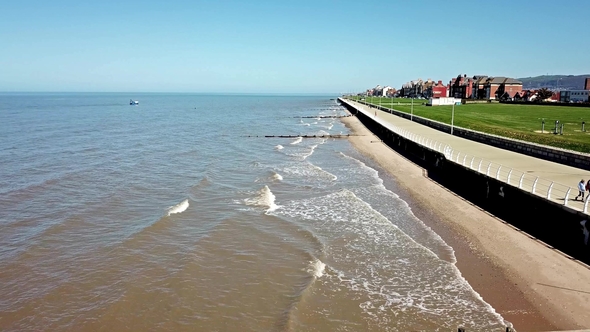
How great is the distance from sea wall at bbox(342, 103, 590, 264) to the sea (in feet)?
10.5

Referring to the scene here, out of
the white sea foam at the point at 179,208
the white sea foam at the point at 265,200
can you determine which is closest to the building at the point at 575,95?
the white sea foam at the point at 265,200

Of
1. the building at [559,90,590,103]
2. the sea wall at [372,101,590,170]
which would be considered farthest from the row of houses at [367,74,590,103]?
the sea wall at [372,101,590,170]

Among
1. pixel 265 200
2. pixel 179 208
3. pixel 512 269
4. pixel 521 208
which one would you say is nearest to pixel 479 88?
pixel 521 208

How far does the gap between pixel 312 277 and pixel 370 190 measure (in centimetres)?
1105

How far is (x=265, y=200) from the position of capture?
20.2m

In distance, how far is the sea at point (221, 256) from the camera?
1005 centimetres

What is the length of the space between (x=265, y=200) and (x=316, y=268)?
788 cm

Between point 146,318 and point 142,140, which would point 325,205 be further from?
point 142,140

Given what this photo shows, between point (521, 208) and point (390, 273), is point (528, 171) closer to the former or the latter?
point (521, 208)

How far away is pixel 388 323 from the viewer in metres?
9.72

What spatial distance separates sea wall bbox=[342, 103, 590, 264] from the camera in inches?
537

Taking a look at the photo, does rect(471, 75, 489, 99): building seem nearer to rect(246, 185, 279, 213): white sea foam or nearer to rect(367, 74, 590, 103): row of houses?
rect(367, 74, 590, 103): row of houses

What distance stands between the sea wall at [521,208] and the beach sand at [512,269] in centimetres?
50

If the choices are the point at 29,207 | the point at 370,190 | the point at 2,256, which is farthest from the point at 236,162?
the point at 2,256
